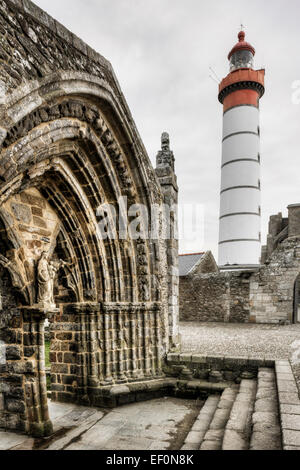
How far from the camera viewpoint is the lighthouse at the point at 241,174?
1455 cm

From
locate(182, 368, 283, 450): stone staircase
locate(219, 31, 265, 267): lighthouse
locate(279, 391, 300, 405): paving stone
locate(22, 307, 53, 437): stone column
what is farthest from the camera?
locate(219, 31, 265, 267): lighthouse

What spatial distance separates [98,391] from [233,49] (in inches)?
717

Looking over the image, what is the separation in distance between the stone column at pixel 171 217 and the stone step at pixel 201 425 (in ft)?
4.60

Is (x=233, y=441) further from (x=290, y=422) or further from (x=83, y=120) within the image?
(x=83, y=120)

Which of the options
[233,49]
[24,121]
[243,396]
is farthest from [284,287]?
[233,49]

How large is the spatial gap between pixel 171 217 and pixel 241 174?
963 cm

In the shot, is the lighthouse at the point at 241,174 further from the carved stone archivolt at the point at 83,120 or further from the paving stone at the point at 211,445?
the paving stone at the point at 211,445

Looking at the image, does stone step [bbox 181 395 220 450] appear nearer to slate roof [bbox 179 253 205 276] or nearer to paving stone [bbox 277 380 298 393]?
paving stone [bbox 277 380 298 393]

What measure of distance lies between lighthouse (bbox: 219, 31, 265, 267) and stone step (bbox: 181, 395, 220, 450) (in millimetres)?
10475

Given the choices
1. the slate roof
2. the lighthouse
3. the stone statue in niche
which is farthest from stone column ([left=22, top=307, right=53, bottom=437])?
the lighthouse

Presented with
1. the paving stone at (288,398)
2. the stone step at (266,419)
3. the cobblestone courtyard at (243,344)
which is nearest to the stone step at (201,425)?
the stone step at (266,419)

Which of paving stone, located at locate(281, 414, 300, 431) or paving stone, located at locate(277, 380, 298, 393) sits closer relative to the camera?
paving stone, located at locate(281, 414, 300, 431)

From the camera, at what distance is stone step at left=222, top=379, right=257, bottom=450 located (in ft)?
9.82

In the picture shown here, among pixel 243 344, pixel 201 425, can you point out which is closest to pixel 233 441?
pixel 201 425
